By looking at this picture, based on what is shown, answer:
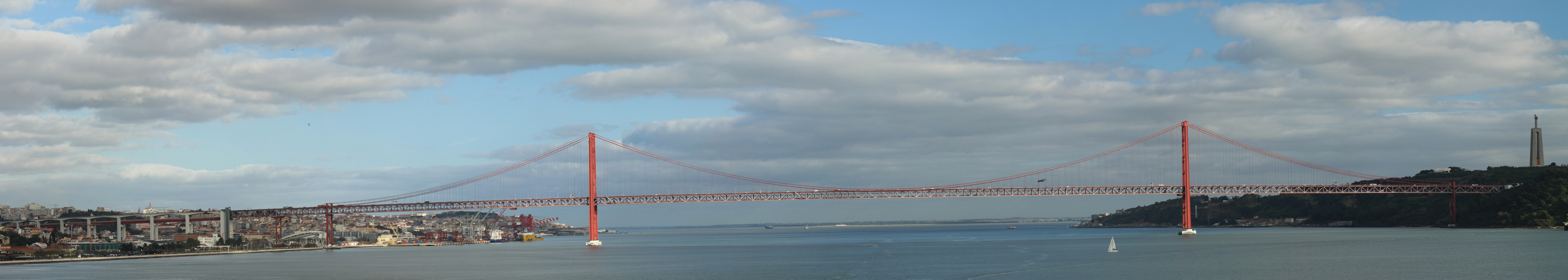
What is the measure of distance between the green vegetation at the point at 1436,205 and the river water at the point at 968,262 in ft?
35.9

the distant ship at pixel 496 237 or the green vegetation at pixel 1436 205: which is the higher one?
the green vegetation at pixel 1436 205

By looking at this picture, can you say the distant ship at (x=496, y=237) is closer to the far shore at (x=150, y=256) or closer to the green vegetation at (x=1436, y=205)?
the far shore at (x=150, y=256)

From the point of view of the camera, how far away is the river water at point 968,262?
39.2 meters

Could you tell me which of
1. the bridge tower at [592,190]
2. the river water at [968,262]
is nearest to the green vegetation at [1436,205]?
the river water at [968,262]

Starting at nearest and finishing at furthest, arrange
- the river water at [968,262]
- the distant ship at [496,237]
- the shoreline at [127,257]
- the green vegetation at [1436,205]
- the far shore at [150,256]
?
the river water at [968,262], the shoreline at [127,257], the far shore at [150,256], the green vegetation at [1436,205], the distant ship at [496,237]

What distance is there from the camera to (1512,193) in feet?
304

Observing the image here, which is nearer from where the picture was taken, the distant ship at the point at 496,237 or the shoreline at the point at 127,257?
the shoreline at the point at 127,257

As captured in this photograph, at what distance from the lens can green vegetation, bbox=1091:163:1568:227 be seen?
85125 millimetres

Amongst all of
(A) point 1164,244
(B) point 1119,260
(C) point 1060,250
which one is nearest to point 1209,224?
(A) point 1164,244

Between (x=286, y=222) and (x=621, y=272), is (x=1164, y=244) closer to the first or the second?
(x=621, y=272)

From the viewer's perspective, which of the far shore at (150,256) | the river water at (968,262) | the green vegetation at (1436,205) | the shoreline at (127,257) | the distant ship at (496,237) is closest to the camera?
the river water at (968,262)

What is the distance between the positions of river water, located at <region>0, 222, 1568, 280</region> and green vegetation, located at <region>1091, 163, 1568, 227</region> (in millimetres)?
10931

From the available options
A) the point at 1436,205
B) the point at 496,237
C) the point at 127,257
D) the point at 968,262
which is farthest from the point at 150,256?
the point at 1436,205

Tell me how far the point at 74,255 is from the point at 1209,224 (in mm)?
141128
